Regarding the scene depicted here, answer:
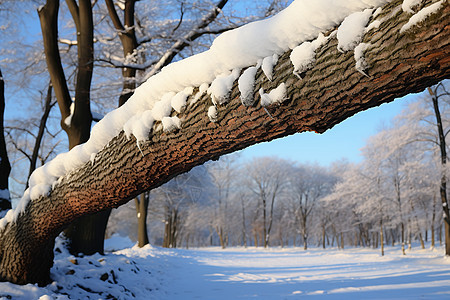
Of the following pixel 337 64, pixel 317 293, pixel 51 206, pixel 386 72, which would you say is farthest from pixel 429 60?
pixel 317 293

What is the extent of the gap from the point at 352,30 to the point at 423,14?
0.95 ft

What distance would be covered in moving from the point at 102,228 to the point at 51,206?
3321mm

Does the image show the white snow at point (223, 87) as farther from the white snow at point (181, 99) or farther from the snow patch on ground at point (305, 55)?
the snow patch on ground at point (305, 55)

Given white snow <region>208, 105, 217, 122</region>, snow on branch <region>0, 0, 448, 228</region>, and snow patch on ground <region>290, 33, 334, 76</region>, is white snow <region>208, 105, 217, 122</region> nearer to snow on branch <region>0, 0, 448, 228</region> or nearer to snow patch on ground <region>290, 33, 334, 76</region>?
snow on branch <region>0, 0, 448, 228</region>

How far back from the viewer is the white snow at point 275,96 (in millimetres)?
1719

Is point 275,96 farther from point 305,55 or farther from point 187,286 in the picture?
point 187,286

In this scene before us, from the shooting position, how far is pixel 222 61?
77.5 inches

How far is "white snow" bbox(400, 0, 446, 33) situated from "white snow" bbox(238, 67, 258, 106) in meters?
0.82

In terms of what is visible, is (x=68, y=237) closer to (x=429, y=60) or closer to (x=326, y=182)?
(x=429, y=60)

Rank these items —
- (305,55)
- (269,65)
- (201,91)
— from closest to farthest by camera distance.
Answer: (305,55) < (269,65) < (201,91)

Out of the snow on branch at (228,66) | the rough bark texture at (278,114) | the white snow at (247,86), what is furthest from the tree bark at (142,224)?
the white snow at (247,86)

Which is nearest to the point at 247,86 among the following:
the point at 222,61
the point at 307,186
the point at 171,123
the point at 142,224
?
the point at 222,61

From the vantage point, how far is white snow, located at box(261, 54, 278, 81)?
1.78m

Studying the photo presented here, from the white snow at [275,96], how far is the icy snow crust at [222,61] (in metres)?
0.16
